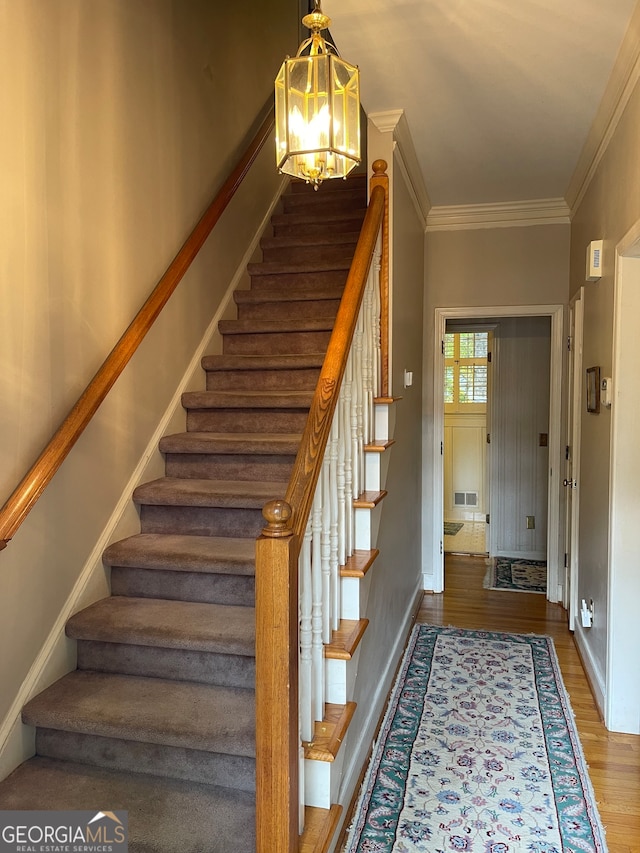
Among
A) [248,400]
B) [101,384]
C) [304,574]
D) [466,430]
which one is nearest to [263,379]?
[248,400]

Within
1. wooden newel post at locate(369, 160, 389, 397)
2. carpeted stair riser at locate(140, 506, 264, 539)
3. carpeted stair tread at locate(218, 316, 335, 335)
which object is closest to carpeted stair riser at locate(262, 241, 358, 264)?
carpeted stair tread at locate(218, 316, 335, 335)

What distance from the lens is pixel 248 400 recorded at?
299 cm

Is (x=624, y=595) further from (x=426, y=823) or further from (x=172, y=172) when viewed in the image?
(x=172, y=172)

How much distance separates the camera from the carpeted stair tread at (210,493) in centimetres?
245

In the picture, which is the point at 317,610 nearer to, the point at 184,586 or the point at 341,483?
the point at 341,483

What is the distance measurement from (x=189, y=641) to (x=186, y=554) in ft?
1.24

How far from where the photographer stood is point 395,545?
10.4ft

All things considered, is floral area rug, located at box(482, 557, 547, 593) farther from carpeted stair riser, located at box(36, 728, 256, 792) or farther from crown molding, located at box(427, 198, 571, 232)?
carpeted stair riser, located at box(36, 728, 256, 792)

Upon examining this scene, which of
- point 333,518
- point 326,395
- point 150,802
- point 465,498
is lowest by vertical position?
point 150,802

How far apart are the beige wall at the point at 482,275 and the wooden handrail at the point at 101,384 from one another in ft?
5.52

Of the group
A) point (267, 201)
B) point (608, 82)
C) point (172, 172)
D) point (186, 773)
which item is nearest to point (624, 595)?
point (186, 773)

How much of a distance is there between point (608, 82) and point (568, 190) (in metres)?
1.35

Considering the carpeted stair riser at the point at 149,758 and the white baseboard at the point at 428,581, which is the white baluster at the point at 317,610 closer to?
the carpeted stair riser at the point at 149,758

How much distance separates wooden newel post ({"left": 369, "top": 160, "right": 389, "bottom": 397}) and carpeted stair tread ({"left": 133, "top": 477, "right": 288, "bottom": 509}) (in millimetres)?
743
